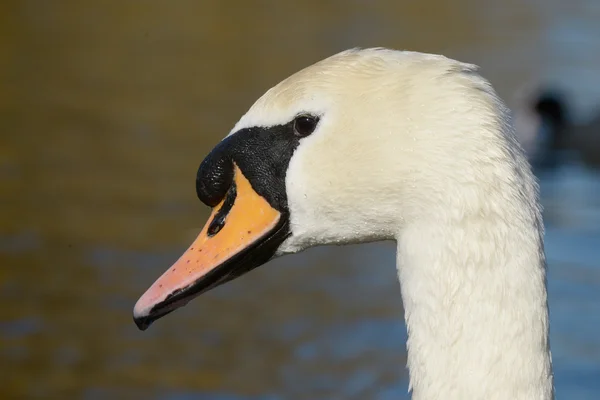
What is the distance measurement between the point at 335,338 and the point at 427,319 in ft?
17.0

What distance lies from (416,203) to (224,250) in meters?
0.63

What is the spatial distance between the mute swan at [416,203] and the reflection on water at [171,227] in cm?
406

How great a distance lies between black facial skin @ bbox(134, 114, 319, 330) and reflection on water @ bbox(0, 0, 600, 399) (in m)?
3.97

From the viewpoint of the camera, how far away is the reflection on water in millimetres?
7824

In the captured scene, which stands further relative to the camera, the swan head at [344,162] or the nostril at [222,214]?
the nostril at [222,214]

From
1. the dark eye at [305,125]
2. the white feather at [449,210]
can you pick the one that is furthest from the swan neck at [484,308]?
the dark eye at [305,125]

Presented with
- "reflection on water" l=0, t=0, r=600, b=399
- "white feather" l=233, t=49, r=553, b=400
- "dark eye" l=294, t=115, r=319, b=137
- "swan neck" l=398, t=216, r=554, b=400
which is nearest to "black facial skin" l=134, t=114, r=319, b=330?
"dark eye" l=294, t=115, r=319, b=137

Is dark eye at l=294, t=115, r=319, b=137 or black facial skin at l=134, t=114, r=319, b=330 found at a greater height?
dark eye at l=294, t=115, r=319, b=137

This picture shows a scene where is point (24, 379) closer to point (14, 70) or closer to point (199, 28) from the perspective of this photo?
point (14, 70)

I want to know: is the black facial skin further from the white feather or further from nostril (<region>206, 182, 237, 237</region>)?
the white feather

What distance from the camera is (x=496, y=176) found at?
10.3 ft

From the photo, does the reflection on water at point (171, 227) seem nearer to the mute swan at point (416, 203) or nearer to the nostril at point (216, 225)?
the nostril at point (216, 225)

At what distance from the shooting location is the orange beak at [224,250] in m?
3.54

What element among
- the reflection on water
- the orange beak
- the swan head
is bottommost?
the reflection on water
